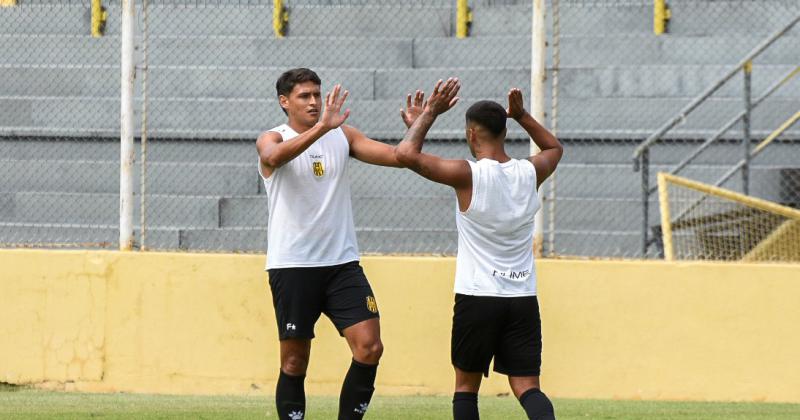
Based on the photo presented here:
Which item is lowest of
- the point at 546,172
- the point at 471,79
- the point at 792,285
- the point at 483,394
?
the point at 483,394

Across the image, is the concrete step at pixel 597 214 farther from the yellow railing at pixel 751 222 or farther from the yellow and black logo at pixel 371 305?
the yellow and black logo at pixel 371 305

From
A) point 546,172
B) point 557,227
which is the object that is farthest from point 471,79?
point 546,172

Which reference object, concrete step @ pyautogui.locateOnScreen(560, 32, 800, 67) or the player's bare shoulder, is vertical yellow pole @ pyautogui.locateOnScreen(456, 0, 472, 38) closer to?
concrete step @ pyautogui.locateOnScreen(560, 32, 800, 67)

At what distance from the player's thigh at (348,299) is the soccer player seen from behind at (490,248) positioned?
638 millimetres

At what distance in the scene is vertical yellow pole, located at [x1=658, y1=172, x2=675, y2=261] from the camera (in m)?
9.08

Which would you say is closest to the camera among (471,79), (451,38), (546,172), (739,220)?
(546,172)

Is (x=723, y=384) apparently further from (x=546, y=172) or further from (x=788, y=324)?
(x=546, y=172)

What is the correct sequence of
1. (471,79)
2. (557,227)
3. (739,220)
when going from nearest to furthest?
1. (739,220)
2. (557,227)
3. (471,79)

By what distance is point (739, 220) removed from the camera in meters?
9.49

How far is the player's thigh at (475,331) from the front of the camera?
5914 millimetres

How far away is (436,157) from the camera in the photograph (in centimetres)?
581

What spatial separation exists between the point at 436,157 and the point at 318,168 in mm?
892

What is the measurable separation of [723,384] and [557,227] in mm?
2307


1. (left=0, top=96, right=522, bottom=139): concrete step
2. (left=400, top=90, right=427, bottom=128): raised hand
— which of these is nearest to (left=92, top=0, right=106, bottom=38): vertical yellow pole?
(left=0, top=96, right=522, bottom=139): concrete step
